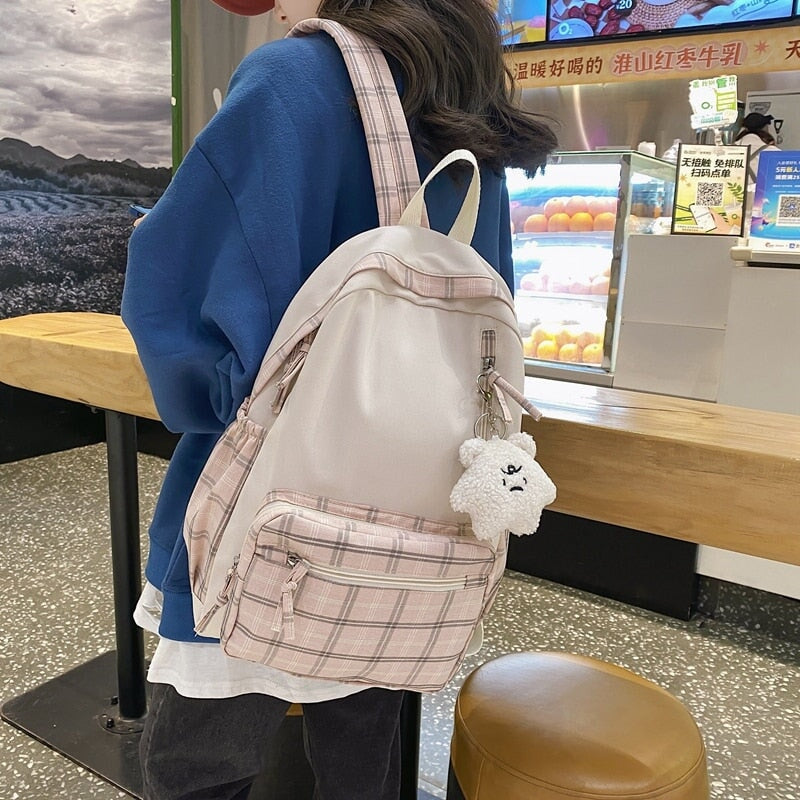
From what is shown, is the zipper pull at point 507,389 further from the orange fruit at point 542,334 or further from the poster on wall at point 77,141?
the poster on wall at point 77,141

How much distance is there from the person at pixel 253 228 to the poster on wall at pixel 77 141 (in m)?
2.96

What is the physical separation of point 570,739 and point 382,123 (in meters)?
0.80

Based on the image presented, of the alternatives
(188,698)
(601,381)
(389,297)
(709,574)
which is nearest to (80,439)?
(601,381)

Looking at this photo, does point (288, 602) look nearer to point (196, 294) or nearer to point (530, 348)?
point (196, 294)

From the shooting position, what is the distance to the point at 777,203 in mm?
2412

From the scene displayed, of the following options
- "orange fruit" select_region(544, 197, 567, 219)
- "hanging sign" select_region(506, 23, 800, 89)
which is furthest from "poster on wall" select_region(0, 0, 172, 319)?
"orange fruit" select_region(544, 197, 567, 219)

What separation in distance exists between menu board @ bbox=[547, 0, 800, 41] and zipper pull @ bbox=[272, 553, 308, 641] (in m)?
3.28

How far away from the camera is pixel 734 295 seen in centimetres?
240

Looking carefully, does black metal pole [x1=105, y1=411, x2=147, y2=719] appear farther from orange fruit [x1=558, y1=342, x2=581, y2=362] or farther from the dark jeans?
orange fruit [x1=558, y1=342, x2=581, y2=362]

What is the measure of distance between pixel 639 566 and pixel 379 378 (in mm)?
2026

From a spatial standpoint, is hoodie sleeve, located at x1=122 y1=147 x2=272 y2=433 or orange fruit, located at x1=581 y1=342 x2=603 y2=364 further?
orange fruit, located at x1=581 y1=342 x2=603 y2=364

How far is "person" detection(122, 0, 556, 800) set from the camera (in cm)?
79

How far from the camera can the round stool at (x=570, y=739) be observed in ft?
3.22

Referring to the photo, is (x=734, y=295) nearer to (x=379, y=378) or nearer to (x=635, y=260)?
(x=635, y=260)
